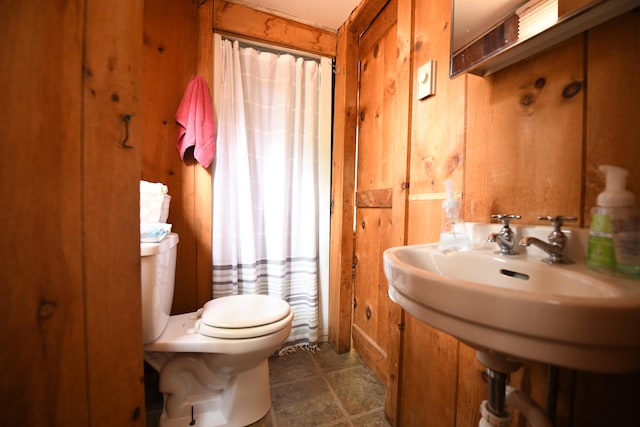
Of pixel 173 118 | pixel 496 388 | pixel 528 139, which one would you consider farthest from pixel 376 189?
pixel 173 118

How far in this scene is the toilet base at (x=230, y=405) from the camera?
96cm

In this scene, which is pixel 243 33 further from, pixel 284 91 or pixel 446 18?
pixel 446 18

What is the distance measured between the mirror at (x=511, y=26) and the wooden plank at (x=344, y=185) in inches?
31.9

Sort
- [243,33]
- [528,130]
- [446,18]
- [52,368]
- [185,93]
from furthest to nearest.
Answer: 1. [243,33]
2. [185,93]
3. [446,18]
4. [528,130]
5. [52,368]

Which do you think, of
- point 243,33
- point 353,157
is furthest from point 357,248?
point 243,33

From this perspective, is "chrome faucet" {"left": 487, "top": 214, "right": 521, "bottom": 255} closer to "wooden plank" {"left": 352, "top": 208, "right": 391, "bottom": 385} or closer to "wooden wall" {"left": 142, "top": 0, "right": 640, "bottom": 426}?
"wooden wall" {"left": 142, "top": 0, "right": 640, "bottom": 426}

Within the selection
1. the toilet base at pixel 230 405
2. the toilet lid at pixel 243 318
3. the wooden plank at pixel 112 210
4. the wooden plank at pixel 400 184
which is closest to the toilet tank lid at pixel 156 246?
the wooden plank at pixel 112 210

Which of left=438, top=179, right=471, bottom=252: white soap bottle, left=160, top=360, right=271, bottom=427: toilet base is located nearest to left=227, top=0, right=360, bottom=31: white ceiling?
left=438, top=179, right=471, bottom=252: white soap bottle

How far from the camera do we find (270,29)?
143 centimetres

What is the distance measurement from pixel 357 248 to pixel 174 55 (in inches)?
61.3

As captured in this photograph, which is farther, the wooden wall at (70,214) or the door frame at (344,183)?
the door frame at (344,183)

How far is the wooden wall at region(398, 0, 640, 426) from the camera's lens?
1.57 feet

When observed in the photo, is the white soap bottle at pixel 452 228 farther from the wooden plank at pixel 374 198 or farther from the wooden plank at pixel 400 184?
the wooden plank at pixel 374 198

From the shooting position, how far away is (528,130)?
622 millimetres
